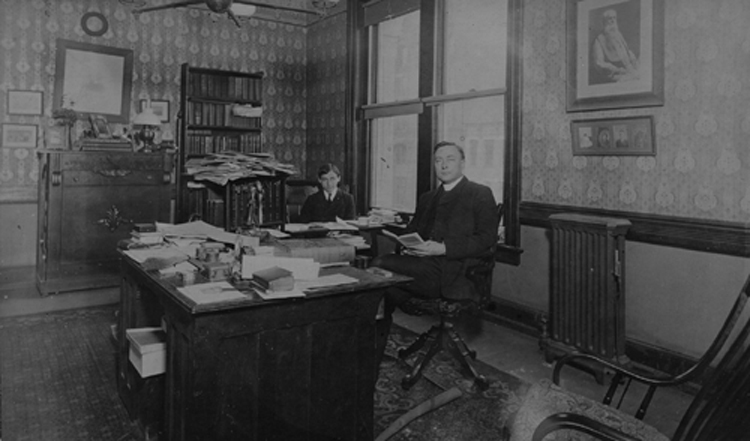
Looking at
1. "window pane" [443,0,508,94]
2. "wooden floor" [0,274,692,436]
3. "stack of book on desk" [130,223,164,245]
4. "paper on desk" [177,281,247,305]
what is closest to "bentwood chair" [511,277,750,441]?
"paper on desk" [177,281,247,305]

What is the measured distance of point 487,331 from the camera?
4.38 metres

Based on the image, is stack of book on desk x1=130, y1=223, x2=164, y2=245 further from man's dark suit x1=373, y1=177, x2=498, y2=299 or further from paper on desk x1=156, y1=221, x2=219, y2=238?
man's dark suit x1=373, y1=177, x2=498, y2=299

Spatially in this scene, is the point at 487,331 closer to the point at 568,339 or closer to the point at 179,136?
the point at 568,339

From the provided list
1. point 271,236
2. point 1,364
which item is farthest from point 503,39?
point 1,364

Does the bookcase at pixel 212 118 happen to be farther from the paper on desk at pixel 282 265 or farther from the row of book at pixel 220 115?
the paper on desk at pixel 282 265

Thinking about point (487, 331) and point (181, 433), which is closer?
point (181, 433)

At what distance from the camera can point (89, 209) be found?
5.20 metres

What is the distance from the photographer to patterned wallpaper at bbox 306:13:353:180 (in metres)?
6.80

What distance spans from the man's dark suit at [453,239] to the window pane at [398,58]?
2.28 meters

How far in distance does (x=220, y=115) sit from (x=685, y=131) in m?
5.12

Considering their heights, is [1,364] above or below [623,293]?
below

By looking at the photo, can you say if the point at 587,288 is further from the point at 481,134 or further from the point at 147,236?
the point at 147,236

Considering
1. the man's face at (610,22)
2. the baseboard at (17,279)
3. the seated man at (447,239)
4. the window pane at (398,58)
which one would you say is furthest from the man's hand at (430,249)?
the baseboard at (17,279)

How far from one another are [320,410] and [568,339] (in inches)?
81.0
